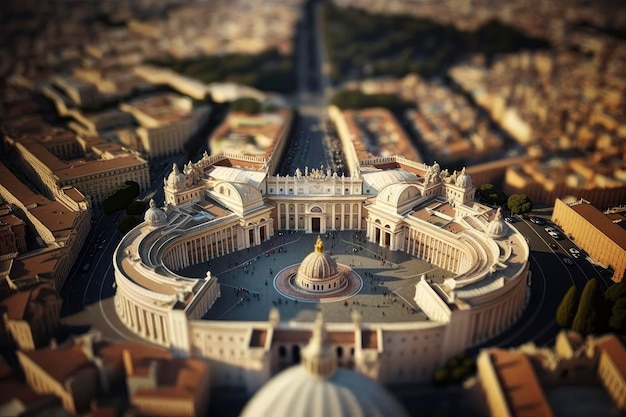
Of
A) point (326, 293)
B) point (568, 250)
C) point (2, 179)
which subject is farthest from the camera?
point (2, 179)

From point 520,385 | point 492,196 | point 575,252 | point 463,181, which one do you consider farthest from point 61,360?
point 492,196

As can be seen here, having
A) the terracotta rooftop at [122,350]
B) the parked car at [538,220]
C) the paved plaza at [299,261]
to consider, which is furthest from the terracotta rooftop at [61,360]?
the parked car at [538,220]

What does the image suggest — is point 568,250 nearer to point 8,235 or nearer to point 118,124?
point 8,235

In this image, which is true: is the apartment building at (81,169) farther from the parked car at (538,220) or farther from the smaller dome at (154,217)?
the parked car at (538,220)

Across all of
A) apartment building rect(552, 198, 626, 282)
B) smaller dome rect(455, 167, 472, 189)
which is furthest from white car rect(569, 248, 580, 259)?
smaller dome rect(455, 167, 472, 189)

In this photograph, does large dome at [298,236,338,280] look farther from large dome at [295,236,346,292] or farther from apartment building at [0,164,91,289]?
apartment building at [0,164,91,289]

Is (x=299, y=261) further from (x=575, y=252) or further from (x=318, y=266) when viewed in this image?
(x=575, y=252)

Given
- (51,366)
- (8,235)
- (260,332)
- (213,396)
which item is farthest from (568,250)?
(8,235)
